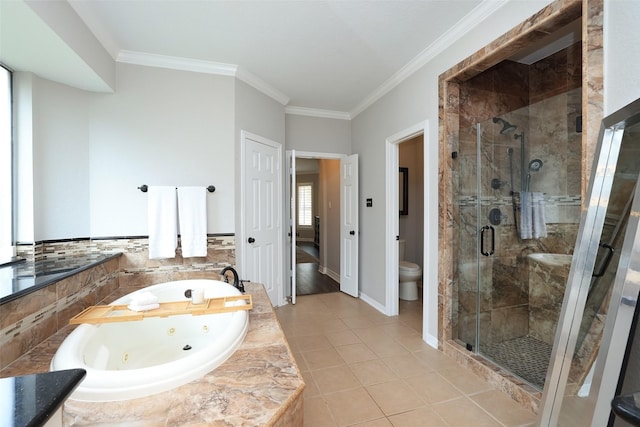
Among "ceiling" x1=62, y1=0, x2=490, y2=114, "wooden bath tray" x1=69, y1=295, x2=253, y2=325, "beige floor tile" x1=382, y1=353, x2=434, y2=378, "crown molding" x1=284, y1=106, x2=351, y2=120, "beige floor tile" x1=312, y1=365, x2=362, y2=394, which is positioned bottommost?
"beige floor tile" x1=382, y1=353, x2=434, y2=378

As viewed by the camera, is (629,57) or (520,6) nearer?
(629,57)

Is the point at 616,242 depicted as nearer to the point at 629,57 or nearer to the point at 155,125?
the point at 629,57

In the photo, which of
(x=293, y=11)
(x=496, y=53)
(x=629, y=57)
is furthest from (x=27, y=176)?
(x=629, y=57)

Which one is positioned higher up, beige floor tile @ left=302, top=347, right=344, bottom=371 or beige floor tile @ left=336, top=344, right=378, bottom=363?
beige floor tile @ left=302, top=347, right=344, bottom=371

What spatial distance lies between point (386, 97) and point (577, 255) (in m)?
2.49

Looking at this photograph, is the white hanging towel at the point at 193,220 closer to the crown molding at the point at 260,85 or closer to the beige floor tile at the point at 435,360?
the crown molding at the point at 260,85

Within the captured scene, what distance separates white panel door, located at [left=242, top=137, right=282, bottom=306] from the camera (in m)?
3.02

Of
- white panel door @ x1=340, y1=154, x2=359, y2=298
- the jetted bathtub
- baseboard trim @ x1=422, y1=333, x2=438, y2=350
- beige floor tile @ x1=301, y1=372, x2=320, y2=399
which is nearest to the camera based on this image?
the jetted bathtub

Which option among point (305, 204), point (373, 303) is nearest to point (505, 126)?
point (373, 303)

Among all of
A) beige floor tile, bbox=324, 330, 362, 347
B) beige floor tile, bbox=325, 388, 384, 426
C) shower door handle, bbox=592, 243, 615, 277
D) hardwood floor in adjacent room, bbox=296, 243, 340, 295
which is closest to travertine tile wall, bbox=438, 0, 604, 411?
shower door handle, bbox=592, 243, 615, 277

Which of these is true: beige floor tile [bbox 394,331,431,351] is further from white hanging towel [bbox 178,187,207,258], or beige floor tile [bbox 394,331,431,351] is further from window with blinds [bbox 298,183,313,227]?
window with blinds [bbox 298,183,313,227]

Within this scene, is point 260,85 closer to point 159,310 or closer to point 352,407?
point 159,310

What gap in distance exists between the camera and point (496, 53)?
1.94 metres

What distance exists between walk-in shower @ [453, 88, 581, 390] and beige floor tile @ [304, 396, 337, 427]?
131cm
